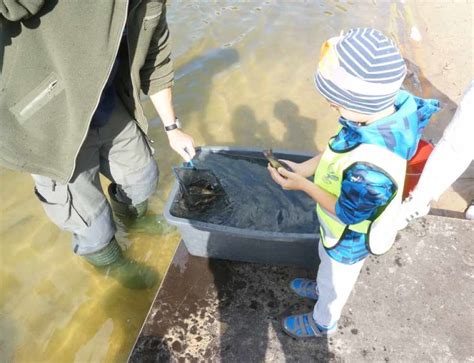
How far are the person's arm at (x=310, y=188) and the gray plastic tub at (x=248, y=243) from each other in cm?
41

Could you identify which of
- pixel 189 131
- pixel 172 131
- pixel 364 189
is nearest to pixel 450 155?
pixel 364 189

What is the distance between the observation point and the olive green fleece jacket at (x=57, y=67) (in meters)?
1.64

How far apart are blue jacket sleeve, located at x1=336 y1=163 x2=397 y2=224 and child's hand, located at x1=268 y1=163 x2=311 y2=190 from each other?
297mm

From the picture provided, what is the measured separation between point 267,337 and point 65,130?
1.54m

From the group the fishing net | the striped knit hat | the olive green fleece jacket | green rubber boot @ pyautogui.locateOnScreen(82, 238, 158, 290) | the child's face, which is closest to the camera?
the striped knit hat

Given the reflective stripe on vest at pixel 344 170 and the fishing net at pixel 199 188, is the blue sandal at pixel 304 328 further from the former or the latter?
the fishing net at pixel 199 188

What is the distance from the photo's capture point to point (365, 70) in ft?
4.50

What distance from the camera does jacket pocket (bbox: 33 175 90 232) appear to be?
7.11 ft

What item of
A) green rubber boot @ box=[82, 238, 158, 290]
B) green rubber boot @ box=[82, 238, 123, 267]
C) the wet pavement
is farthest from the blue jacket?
green rubber boot @ box=[82, 238, 158, 290]

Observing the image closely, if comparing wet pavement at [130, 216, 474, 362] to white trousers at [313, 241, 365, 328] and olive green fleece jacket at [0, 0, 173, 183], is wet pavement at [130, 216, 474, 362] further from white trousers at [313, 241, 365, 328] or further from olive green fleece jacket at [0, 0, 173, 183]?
olive green fleece jacket at [0, 0, 173, 183]

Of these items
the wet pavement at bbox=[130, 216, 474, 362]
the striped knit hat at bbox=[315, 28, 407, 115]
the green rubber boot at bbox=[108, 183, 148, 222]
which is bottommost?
the green rubber boot at bbox=[108, 183, 148, 222]

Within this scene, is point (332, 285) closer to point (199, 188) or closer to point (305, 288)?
point (305, 288)

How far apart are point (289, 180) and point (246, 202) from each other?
0.99 meters

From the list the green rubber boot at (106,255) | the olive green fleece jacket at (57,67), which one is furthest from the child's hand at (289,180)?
the green rubber boot at (106,255)
